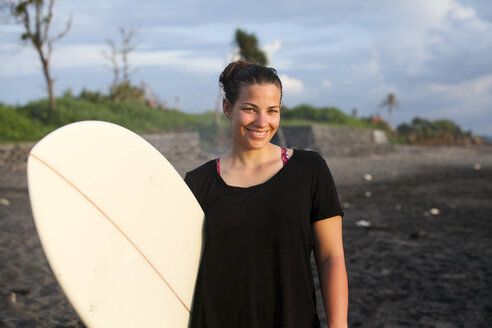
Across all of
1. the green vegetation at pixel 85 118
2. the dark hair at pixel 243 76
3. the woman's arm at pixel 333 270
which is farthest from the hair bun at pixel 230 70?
the green vegetation at pixel 85 118

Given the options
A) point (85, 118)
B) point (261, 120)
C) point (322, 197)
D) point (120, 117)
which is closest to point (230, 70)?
point (261, 120)

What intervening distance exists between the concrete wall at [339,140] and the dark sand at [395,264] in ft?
34.3

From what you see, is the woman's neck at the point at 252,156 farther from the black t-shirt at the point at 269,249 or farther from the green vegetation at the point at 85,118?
the green vegetation at the point at 85,118

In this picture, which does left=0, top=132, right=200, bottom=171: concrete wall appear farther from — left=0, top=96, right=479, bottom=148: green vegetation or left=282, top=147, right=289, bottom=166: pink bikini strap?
left=282, top=147, right=289, bottom=166: pink bikini strap

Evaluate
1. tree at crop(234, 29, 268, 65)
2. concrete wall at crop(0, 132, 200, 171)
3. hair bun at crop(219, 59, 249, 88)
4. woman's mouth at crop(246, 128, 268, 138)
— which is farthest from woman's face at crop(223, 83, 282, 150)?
tree at crop(234, 29, 268, 65)

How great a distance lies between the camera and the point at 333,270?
1506 mm

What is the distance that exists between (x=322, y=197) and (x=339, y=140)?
21825 mm

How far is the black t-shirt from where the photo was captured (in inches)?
56.7

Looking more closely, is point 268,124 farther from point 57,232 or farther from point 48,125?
point 48,125

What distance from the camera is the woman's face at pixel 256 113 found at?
60.0 inches

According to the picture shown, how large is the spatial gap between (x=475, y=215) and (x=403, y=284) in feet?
13.3

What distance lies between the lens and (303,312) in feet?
4.85

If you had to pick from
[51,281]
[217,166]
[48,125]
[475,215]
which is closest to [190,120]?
[48,125]

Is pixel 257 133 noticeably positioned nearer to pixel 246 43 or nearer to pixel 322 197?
pixel 322 197
